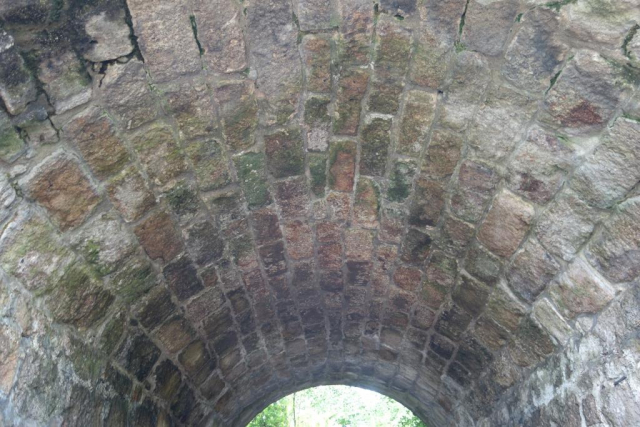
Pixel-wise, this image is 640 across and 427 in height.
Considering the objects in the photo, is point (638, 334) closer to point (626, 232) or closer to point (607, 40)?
point (626, 232)

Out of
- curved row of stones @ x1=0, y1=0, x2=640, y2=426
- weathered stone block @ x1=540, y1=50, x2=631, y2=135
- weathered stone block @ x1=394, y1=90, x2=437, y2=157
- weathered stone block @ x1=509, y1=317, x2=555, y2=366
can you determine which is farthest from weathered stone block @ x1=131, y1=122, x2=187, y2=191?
weathered stone block @ x1=509, y1=317, x2=555, y2=366

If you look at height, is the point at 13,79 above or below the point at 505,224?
above

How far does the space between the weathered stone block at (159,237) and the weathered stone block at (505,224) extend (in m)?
1.68

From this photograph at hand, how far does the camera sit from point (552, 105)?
1934mm

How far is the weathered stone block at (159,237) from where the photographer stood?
2369mm

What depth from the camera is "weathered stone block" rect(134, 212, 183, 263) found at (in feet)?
7.77

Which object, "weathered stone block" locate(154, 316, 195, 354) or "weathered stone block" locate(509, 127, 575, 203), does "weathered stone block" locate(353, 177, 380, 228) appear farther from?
"weathered stone block" locate(154, 316, 195, 354)

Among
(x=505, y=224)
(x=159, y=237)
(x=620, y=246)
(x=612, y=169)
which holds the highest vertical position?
(x=159, y=237)

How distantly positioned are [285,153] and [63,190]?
1101 millimetres

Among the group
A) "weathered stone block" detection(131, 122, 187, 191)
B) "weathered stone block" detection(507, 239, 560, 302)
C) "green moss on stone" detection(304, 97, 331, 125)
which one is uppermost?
"green moss on stone" detection(304, 97, 331, 125)

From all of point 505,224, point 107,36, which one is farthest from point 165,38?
point 505,224

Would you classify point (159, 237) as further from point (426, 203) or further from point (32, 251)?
point (426, 203)

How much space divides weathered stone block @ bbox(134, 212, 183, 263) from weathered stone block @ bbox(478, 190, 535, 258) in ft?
5.50

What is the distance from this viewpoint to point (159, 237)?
2475 millimetres
